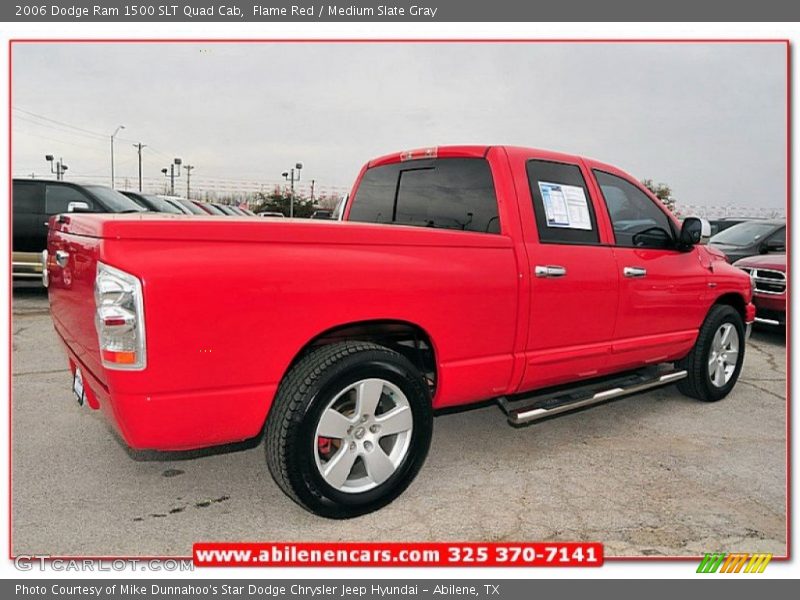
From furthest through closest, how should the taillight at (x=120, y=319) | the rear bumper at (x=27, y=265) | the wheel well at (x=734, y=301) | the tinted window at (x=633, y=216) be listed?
the rear bumper at (x=27, y=265) < the wheel well at (x=734, y=301) < the tinted window at (x=633, y=216) < the taillight at (x=120, y=319)

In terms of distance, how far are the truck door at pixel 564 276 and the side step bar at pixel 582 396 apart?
122mm

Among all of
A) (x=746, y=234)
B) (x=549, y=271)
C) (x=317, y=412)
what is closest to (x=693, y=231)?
(x=549, y=271)

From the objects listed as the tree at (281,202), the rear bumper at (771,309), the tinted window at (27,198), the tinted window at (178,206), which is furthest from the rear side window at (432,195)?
the tree at (281,202)

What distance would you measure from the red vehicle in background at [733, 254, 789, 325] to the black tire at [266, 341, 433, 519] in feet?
20.6

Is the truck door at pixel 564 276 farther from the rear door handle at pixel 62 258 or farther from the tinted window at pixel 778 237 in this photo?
the tinted window at pixel 778 237

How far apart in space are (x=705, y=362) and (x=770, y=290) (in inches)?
144

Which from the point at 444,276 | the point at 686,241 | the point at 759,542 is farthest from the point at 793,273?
the point at 444,276

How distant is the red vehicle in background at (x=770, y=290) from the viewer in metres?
7.83

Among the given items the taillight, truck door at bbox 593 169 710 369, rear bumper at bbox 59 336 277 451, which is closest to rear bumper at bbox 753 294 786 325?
truck door at bbox 593 169 710 369

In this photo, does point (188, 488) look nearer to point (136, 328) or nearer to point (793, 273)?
point (136, 328)

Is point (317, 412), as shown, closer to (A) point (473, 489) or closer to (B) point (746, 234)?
(A) point (473, 489)

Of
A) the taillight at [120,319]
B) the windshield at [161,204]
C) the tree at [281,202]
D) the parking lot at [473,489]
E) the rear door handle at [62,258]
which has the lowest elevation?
the parking lot at [473,489]

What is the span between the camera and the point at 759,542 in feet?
10.2

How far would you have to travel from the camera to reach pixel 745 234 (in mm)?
10688
